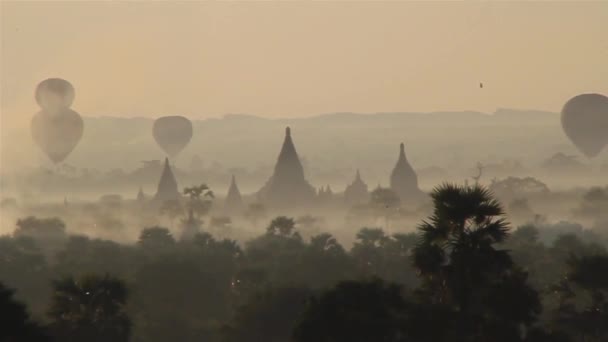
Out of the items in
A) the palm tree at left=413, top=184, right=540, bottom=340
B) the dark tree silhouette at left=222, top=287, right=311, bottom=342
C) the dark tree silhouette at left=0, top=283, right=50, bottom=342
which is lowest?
the dark tree silhouette at left=222, top=287, right=311, bottom=342

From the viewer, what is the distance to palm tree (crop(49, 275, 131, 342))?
46.0 m

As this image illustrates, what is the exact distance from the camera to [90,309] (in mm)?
46812

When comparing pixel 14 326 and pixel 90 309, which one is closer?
pixel 14 326

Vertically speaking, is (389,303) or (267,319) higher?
(389,303)

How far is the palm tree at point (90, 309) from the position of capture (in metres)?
46.0

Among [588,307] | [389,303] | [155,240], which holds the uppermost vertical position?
[155,240]

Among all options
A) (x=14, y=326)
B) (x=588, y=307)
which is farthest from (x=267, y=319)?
(x=14, y=326)

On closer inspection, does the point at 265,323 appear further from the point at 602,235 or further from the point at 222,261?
the point at 602,235

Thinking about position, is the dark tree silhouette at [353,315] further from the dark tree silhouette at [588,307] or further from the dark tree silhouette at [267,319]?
the dark tree silhouette at [267,319]

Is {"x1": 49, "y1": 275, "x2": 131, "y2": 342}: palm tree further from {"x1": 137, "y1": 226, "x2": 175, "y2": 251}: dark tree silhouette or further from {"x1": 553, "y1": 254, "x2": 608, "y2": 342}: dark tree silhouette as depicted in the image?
{"x1": 137, "y1": 226, "x2": 175, "y2": 251}: dark tree silhouette

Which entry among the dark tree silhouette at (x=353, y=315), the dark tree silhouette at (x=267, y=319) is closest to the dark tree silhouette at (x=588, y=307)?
the dark tree silhouette at (x=353, y=315)

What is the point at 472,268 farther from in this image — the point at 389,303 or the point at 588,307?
the point at 588,307

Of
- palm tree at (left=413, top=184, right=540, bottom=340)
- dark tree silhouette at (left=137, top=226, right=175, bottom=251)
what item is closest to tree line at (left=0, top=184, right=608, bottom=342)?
palm tree at (left=413, top=184, right=540, bottom=340)

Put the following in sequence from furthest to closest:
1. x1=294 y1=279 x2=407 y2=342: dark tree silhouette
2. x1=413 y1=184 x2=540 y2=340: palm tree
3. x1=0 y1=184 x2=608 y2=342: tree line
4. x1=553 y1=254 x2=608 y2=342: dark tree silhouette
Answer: x1=553 y1=254 x2=608 y2=342: dark tree silhouette
x1=294 y1=279 x2=407 y2=342: dark tree silhouette
x1=0 y1=184 x2=608 y2=342: tree line
x1=413 y1=184 x2=540 y2=340: palm tree
